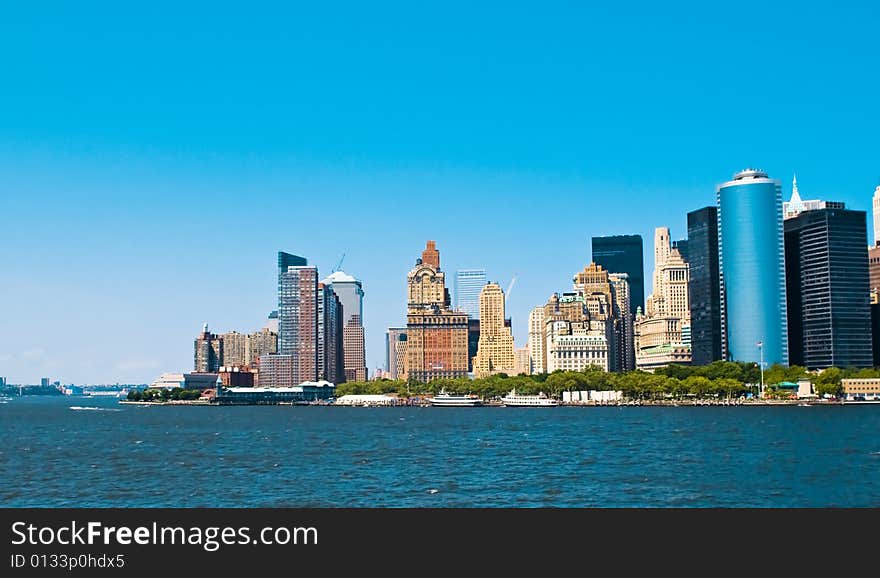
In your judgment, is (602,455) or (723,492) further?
(602,455)

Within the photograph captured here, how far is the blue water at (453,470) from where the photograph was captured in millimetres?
62906

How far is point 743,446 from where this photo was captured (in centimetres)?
10644

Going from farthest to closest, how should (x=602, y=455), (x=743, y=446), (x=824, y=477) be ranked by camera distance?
(x=743, y=446)
(x=602, y=455)
(x=824, y=477)

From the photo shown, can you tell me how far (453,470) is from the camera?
80062 mm

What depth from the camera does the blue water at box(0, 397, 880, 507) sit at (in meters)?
62.9

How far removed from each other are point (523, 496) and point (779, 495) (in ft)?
51.6
